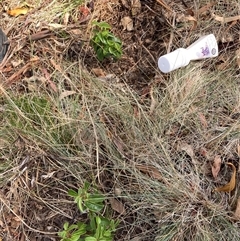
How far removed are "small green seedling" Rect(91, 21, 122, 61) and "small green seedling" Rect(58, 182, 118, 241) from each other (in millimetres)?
573

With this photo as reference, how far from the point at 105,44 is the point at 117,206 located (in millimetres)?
667

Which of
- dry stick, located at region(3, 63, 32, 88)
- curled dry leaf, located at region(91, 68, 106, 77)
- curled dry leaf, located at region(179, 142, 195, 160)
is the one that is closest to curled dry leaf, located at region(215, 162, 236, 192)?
curled dry leaf, located at region(179, 142, 195, 160)

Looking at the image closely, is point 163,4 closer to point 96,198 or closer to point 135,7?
point 135,7

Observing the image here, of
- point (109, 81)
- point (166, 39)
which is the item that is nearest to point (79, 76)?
point (109, 81)

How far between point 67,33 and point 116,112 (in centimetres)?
48

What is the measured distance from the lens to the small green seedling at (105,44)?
1916 mm

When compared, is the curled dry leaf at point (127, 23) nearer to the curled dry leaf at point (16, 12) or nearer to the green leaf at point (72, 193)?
the curled dry leaf at point (16, 12)

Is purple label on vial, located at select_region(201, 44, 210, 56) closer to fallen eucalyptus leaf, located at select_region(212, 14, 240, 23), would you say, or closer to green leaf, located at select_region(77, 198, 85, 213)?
fallen eucalyptus leaf, located at select_region(212, 14, 240, 23)

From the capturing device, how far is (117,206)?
5.60ft

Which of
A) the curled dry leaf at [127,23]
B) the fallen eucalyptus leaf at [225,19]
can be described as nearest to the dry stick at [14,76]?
the curled dry leaf at [127,23]

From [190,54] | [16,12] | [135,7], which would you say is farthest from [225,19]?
[16,12]

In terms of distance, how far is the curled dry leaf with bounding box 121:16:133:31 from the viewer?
2.07 meters

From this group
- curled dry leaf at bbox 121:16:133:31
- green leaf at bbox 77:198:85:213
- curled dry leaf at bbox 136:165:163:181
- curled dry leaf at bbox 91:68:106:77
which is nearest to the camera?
green leaf at bbox 77:198:85:213

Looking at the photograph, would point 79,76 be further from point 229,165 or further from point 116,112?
point 229,165
